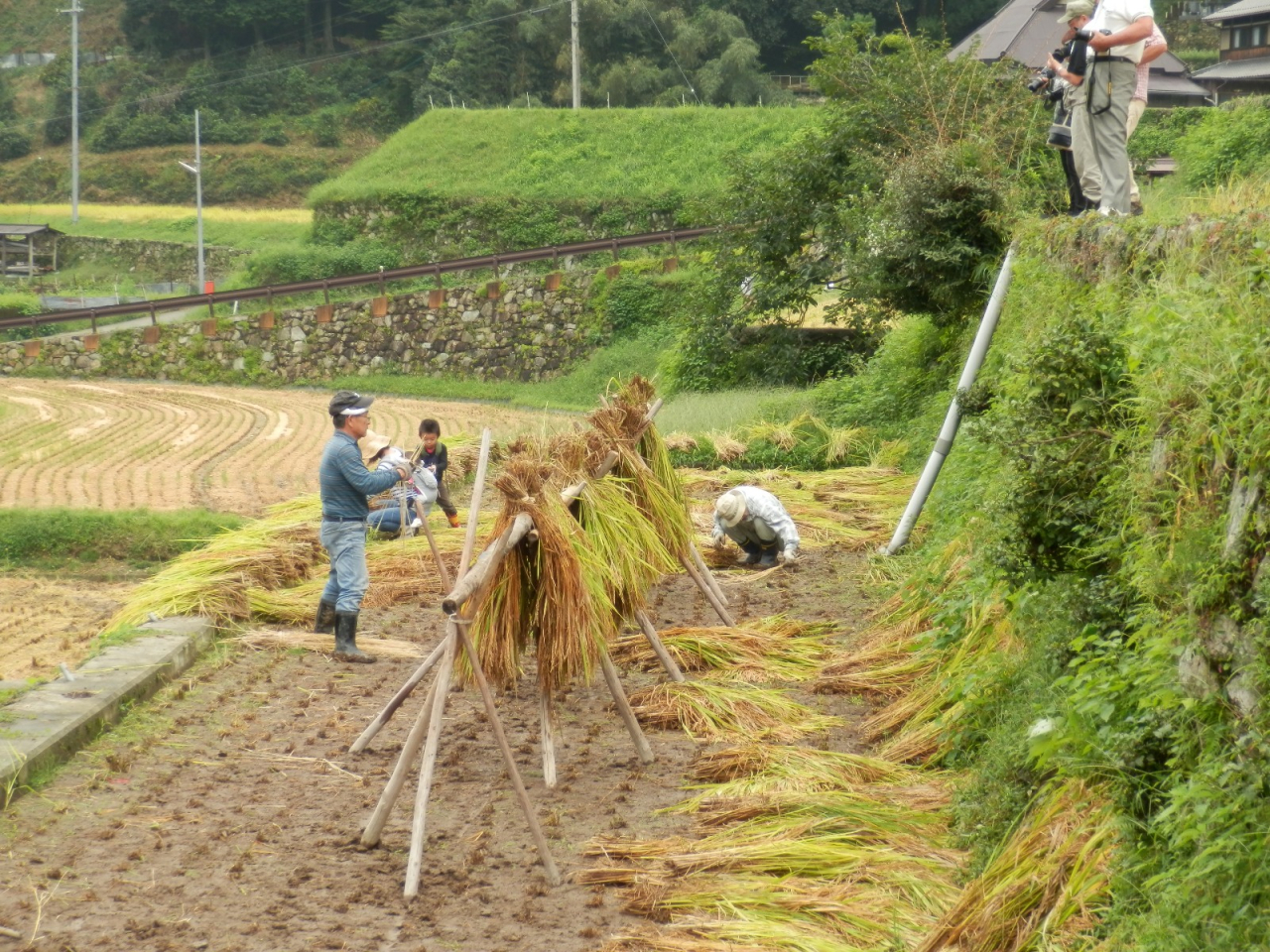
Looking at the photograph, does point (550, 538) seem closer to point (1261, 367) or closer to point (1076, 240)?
point (1261, 367)

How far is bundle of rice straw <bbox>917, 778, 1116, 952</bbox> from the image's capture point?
13.5ft

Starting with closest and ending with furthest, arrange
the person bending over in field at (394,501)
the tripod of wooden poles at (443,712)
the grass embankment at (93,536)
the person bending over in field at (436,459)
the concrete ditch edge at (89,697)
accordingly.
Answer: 1. the tripod of wooden poles at (443,712)
2. the concrete ditch edge at (89,697)
3. the person bending over in field at (394,501)
4. the person bending over in field at (436,459)
5. the grass embankment at (93,536)

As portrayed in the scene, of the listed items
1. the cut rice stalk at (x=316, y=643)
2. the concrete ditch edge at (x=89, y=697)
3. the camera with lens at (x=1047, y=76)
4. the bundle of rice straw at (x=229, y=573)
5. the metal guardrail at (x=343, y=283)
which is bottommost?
the cut rice stalk at (x=316, y=643)

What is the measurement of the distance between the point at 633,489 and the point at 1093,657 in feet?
10.6

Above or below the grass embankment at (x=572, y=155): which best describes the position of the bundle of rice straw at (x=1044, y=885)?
below

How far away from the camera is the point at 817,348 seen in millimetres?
20625

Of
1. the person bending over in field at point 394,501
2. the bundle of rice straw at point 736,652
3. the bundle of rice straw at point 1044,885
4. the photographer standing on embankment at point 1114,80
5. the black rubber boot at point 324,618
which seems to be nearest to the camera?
the bundle of rice straw at point 1044,885

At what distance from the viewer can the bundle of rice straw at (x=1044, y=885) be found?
4105mm

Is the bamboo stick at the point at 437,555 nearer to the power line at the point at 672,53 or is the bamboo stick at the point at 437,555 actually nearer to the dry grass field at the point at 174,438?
the dry grass field at the point at 174,438

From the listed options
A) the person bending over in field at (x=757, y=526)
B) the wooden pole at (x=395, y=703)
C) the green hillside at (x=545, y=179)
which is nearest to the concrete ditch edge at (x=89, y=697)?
the wooden pole at (x=395, y=703)

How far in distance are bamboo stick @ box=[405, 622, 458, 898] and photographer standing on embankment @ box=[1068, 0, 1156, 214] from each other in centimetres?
499

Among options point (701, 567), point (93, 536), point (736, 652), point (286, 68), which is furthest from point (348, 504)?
point (286, 68)

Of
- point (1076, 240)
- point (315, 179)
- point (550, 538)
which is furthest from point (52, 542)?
point (315, 179)

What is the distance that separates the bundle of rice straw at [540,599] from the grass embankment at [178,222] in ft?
127
